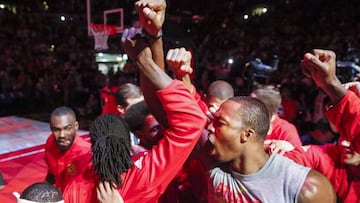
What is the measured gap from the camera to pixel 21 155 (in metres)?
5.39

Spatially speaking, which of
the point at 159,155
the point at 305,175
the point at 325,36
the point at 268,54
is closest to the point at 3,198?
the point at 159,155

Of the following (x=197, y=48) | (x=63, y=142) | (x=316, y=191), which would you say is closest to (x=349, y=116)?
(x=316, y=191)

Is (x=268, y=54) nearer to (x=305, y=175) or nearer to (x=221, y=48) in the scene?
(x=221, y=48)

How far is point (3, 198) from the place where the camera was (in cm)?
364

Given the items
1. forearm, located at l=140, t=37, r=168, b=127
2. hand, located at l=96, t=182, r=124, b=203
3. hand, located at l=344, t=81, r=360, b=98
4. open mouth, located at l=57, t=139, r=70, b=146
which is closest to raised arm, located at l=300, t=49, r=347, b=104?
hand, located at l=344, t=81, r=360, b=98

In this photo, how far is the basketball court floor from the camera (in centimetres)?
426

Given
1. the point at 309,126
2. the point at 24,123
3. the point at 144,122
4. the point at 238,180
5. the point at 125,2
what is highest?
the point at 125,2

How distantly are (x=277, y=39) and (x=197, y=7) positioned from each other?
16.2 ft

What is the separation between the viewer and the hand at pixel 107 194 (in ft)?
4.85

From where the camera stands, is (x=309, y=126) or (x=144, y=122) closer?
(x=144, y=122)

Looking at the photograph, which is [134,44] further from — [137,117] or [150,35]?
[137,117]

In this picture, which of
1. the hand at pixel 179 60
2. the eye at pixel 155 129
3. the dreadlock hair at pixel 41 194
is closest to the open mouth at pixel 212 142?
the hand at pixel 179 60

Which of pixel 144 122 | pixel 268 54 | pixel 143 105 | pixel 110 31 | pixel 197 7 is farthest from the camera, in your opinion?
pixel 197 7

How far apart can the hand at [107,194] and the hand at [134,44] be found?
0.53 meters
